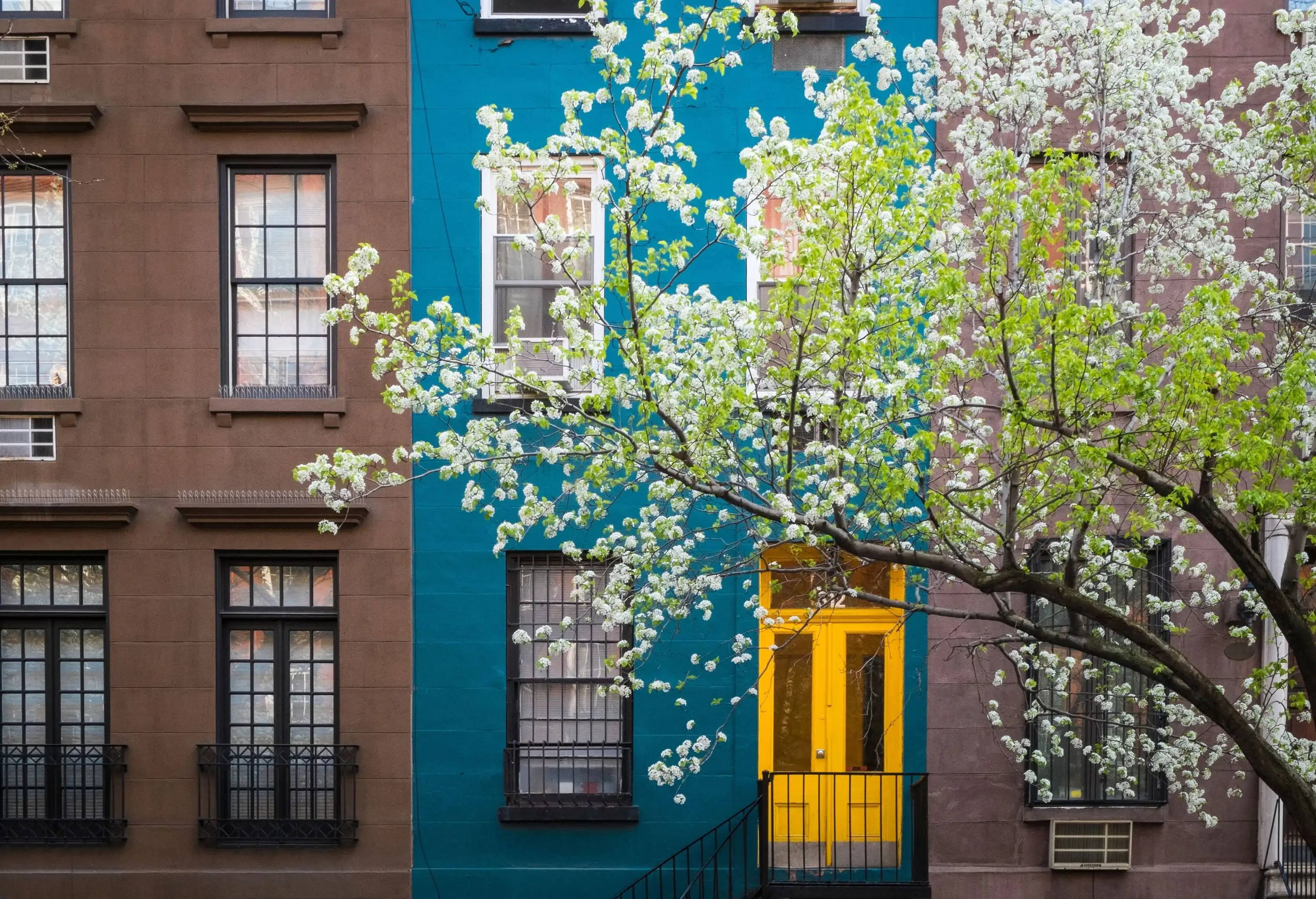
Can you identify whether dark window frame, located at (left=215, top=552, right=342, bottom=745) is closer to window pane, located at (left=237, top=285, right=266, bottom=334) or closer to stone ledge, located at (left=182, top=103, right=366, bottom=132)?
window pane, located at (left=237, top=285, right=266, bottom=334)

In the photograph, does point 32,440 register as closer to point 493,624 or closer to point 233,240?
point 233,240

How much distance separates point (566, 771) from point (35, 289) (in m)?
6.82

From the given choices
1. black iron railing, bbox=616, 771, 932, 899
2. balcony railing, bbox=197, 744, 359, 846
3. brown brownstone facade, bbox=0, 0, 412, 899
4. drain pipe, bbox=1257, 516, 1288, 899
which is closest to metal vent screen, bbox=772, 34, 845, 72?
brown brownstone facade, bbox=0, 0, 412, 899

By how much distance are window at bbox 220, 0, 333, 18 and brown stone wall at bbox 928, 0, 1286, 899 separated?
8118mm

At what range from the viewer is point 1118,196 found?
8227 mm

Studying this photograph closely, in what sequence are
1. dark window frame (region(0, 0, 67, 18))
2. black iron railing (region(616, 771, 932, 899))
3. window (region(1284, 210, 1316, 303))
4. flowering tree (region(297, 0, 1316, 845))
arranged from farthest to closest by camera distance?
window (region(1284, 210, 1316, 303)), dark window frame (region(0, 0, 67, 18)), black iron railing (region(616, 771, 932, 899)), flowering tree (region(297, 0, 1316, 845))

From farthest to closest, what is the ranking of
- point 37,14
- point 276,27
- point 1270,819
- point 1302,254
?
point 1302,254 < point 37,14 < point 276,27 < point 1270,819

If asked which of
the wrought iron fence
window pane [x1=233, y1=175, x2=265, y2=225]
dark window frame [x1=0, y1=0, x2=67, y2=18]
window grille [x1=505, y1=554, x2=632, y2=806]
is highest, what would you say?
dark window frame [x1=0, y1=0, x2=67, y2=18]

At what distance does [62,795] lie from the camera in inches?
429

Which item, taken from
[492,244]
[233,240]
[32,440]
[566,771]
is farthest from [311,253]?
[566,771]

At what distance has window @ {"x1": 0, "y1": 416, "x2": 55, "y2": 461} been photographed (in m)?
10.9

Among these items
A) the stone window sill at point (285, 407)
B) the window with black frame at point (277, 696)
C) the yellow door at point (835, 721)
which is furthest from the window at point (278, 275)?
the yellow door at point (835, 721)

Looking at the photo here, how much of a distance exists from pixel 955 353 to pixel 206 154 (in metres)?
7.31

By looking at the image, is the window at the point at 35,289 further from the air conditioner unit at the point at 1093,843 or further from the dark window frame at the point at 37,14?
the air conditioner unit at the point at 1093,843
